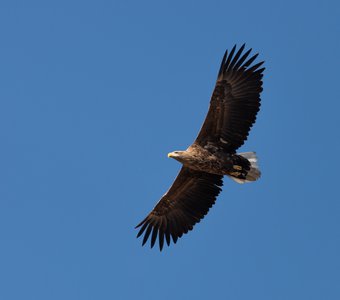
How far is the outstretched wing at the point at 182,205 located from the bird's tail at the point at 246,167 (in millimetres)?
833

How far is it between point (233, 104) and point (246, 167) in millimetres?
1470

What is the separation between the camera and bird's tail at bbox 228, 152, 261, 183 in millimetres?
19781

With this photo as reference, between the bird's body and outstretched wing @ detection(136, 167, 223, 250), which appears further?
outstretched wing @ detection(136, 167, 223, 250)

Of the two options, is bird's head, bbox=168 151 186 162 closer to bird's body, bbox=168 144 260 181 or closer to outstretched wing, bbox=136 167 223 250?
bird's body, bbox=168 144 260 181

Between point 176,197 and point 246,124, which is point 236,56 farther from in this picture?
point 176,197

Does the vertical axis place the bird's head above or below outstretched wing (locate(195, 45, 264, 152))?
below

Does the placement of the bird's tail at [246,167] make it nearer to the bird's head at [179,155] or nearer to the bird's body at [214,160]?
the bird's body at [214,160]

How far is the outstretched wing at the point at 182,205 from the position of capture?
814 inches

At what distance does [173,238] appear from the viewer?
69.1 feet

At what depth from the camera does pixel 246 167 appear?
19.8 metres

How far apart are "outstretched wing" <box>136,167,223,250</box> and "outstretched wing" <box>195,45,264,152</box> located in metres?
1.15

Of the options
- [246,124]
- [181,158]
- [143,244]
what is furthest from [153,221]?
[246,124]

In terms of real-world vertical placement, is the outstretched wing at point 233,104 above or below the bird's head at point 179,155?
above

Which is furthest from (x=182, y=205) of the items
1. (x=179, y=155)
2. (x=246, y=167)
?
(x=246, y=167)
